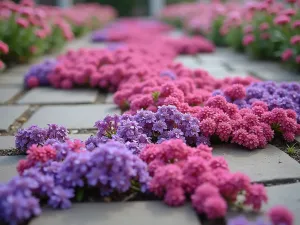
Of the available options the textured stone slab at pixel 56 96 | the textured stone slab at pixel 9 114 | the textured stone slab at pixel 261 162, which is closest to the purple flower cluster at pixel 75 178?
the textured stone slab at pixel 261 162

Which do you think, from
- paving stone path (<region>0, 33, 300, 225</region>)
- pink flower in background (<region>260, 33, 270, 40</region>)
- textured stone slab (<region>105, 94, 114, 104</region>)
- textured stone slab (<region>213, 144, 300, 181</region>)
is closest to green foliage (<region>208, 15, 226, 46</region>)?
pink flower in background (<region>260, 33, 270, 40</region>)

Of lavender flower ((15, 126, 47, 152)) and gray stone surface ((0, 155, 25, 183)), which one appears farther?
lavender flower ((15, 126, 47, 152))

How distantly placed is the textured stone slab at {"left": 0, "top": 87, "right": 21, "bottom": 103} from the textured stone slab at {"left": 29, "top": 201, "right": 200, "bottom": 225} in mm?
1878

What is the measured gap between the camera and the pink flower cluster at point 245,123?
185 cm

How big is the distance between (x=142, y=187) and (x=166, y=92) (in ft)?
2.82

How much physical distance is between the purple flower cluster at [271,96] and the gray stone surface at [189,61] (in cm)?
197

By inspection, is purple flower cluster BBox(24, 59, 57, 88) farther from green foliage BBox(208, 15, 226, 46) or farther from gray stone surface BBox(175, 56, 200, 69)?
green foliage BBox(208, 15, 226, 46)

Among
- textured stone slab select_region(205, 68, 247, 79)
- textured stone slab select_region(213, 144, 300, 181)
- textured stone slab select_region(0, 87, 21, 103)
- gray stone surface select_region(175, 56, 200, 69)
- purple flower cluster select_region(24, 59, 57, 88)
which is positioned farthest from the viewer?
gray stone surface select_region(175, 56, 200, 69)

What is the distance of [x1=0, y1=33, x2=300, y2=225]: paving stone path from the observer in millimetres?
1318

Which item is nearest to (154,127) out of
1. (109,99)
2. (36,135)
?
(36,135)

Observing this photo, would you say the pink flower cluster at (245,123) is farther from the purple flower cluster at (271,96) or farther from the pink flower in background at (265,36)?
the pink flower in background at (265,36)

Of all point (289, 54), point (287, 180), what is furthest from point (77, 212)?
point (289, 54)

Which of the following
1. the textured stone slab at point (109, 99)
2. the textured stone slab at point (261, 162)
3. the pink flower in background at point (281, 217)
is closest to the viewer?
the pink flower in background at point (281, 217)

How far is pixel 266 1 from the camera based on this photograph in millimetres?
4254
